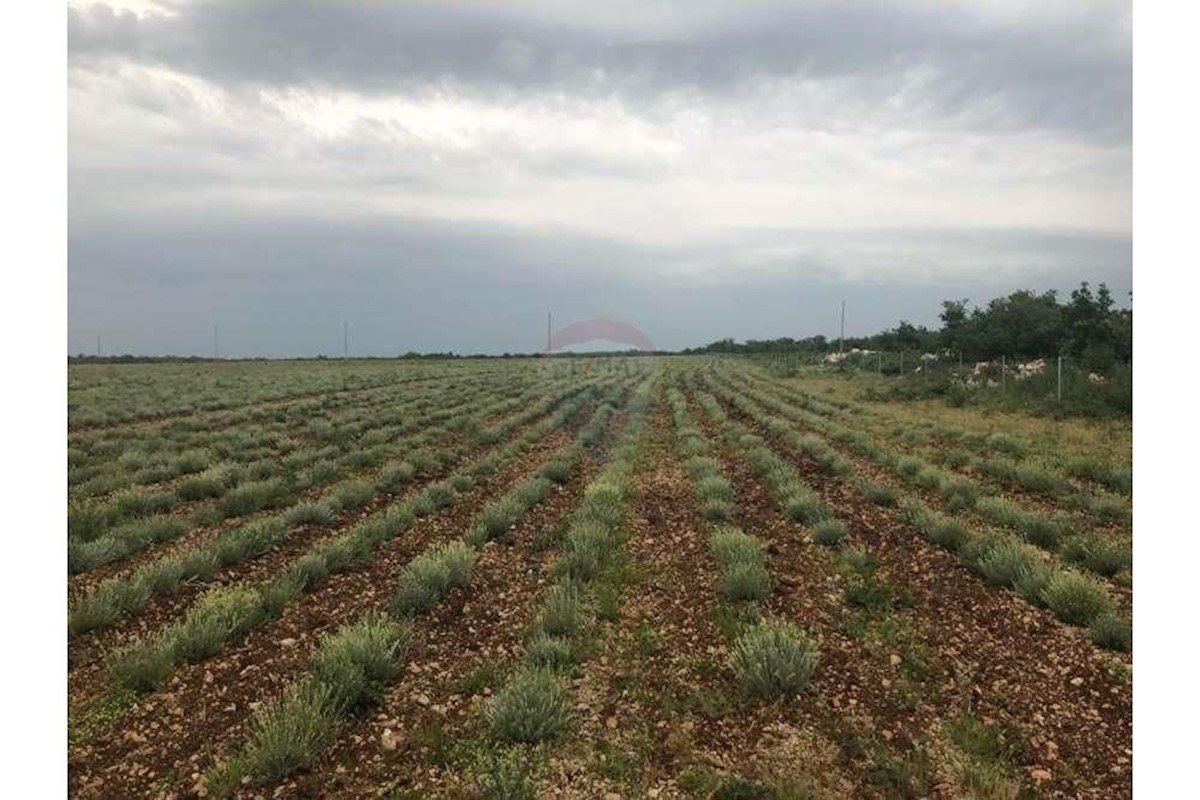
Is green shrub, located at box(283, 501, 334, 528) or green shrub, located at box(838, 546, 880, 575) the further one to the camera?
green shrub, located at box(283, 501, 334, 528)

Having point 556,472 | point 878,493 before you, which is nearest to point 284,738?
point 556,472

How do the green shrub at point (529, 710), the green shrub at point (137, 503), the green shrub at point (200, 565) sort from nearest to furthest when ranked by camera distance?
1. the green shrub at point (529, 710)
2. the green shrub at point (200, 565)
3. the green shrub at point (137, 503)

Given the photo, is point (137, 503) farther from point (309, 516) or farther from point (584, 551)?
point (584, 551)

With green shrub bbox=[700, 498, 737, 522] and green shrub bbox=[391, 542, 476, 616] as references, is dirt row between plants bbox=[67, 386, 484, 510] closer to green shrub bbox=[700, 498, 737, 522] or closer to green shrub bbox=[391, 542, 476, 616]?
green shrub bbox=[391, 542, 476, 616]

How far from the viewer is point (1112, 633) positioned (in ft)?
19.4

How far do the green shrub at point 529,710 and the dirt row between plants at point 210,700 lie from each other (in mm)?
1824

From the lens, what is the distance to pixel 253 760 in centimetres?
427

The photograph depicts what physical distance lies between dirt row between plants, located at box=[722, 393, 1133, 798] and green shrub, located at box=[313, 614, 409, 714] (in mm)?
4298

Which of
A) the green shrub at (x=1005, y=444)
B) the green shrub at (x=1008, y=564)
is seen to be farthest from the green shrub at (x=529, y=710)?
the green shrub at (x=1005, y=444)

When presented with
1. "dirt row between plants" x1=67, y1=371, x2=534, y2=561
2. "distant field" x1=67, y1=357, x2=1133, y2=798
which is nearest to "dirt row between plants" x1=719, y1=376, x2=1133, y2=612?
"distant field" x1=67, y1=357, x2=1133, y2=798

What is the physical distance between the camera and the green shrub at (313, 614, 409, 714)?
5.12 metres

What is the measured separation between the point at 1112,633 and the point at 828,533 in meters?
3.40

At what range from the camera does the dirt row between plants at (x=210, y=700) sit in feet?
14.3

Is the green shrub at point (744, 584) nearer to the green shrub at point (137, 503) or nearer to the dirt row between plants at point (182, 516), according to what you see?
Result: the dirt row between plants at point (182, 516)
